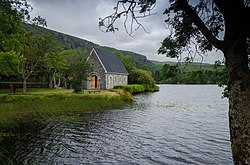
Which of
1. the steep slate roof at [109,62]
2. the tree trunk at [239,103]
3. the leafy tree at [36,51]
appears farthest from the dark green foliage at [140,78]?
the tree trunk at [239,103]

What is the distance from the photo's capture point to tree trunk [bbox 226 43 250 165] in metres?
3.70

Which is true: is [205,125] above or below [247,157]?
below

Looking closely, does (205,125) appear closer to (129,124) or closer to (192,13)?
(129,124)

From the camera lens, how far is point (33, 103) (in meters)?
22.2

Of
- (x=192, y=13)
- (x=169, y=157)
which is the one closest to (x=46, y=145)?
(x=169, y=157)

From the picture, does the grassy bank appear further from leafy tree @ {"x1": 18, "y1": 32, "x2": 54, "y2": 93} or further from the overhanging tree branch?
the overhanging tree branch

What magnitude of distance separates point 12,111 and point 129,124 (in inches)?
430

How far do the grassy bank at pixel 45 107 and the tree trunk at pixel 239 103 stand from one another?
13.8m

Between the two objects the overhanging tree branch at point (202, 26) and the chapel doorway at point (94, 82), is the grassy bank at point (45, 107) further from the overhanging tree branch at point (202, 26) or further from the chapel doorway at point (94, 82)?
the chapel doorway at point (94, 82)

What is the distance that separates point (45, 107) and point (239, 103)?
2099 centimetres

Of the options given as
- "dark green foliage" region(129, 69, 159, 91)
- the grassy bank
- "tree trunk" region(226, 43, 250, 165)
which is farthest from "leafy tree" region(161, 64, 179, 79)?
"dark green foliage" region(129, 69, 159, 91)

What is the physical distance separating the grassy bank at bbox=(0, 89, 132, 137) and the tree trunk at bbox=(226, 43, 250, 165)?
13.8 metres

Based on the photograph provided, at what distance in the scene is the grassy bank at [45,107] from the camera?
17.0 meters

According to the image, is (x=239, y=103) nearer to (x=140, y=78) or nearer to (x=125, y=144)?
(x=125, y=144)
